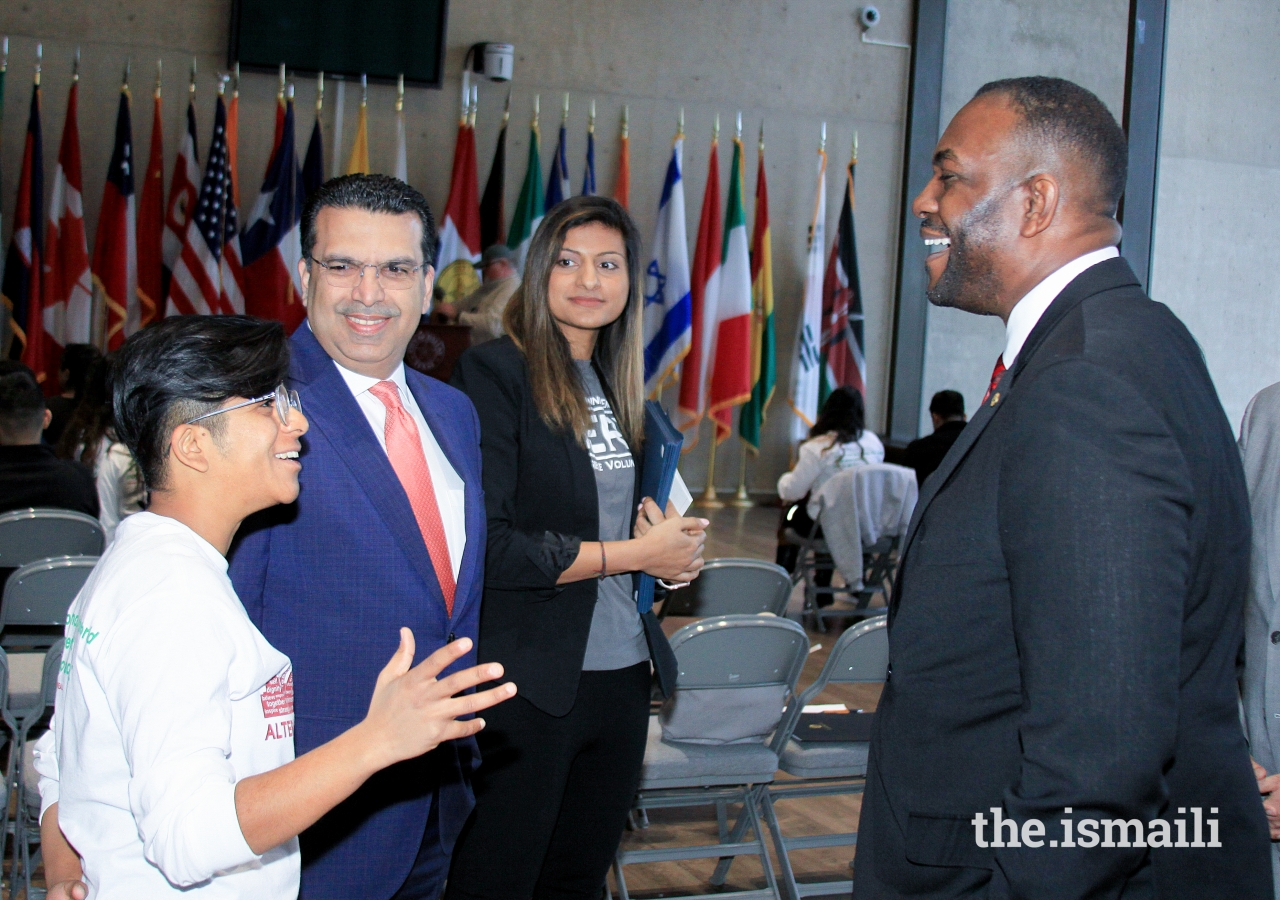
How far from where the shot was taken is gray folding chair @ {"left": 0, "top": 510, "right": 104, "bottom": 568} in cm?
375

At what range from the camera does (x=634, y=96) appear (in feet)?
31.3

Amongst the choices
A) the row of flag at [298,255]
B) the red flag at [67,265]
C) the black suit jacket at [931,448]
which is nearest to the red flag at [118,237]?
the row of flag at [298,255]

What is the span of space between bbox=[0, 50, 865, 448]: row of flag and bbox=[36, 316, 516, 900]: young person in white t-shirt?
5598 millimetres

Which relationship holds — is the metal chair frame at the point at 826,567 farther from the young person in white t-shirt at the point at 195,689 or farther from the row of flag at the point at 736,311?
the young person in white t-shirt at the point at 195,689

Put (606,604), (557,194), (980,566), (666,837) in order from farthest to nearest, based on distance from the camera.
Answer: (557,194) < (666,837) < (606,604) < (980,566)

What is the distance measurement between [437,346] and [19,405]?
190cm

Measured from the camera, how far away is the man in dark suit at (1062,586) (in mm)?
969

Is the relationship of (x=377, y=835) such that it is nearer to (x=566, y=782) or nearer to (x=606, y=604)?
(x=566, y=782)

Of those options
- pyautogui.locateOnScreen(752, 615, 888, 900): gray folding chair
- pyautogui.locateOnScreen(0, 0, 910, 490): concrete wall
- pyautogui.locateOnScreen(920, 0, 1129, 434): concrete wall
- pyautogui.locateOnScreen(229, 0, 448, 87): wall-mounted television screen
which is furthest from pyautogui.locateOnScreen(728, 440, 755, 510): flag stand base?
pyautogui.locateOnScreen(752, 615, 888, 900): gray folding chair

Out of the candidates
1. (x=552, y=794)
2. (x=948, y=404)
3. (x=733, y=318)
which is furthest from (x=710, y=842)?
(x=733, y=318)

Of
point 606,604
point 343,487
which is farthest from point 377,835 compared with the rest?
point 606,604

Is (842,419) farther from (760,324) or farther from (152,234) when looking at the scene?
(152,234)

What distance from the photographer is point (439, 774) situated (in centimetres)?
161

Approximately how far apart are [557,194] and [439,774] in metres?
7.71
